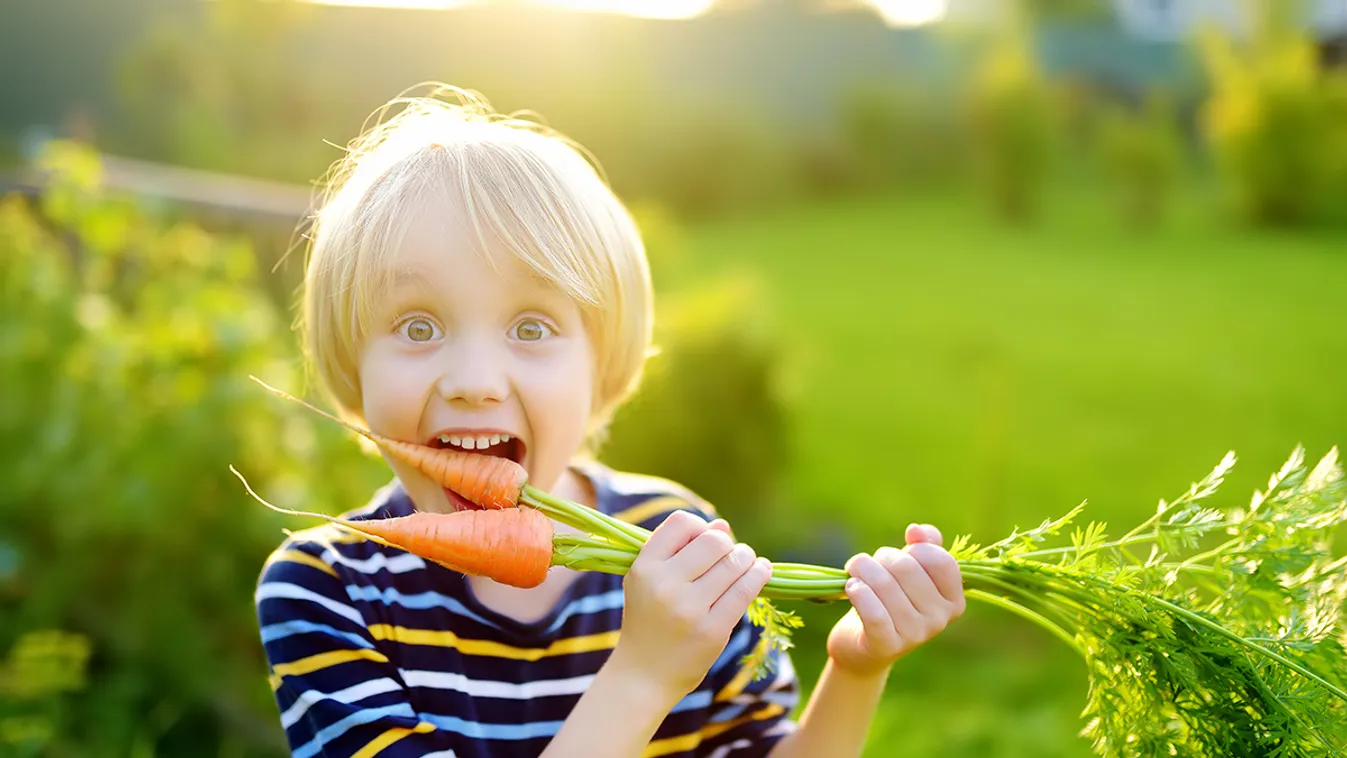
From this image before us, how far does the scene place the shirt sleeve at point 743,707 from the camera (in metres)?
1.79

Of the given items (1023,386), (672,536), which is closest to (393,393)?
(672,536)

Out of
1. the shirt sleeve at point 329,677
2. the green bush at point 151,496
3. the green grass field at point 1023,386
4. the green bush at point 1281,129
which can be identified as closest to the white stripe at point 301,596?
the shirt sleeve at point 329,677

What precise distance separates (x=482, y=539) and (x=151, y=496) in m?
1.89

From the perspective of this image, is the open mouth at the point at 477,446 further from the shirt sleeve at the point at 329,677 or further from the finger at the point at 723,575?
the finger at the point at 723,575

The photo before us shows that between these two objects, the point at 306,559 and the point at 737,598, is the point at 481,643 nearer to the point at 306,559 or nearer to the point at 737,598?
the point at 306,559

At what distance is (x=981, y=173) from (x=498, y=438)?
1276cm

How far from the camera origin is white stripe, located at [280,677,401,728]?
58.5 inches

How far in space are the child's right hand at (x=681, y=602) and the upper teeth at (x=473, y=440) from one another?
25cm

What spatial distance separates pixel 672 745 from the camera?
1.75m

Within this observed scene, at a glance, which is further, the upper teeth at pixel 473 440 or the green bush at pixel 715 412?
the green bush at pixel 715 412

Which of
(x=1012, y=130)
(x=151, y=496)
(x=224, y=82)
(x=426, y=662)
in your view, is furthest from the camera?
(x=224, y=82)

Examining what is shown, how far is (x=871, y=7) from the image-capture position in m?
17.8

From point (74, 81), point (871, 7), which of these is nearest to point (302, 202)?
point (74, 81)

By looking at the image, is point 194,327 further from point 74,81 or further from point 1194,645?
point 74,81
